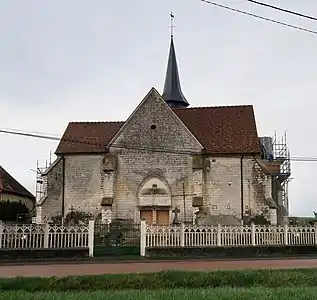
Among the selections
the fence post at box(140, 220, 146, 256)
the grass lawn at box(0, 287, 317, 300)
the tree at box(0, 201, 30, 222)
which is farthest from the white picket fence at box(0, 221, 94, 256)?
the tree at box(0, 201, 30, 222)

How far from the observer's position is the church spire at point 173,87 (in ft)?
168

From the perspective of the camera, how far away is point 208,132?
39.3 meters

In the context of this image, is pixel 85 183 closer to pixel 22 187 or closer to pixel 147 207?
pixel 147 207

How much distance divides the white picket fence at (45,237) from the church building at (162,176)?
37.8ft

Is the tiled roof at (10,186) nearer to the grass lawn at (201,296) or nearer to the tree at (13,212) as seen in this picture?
the tree at (13,212)

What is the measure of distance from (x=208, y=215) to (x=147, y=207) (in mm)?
4332

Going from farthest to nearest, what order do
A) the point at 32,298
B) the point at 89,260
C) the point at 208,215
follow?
the point at 208,215 → the point at 89,260 → the point at 32,298

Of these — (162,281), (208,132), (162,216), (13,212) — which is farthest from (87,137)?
(162,281)

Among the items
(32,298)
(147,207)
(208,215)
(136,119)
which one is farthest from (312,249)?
(32,298)

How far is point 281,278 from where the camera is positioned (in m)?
14.0

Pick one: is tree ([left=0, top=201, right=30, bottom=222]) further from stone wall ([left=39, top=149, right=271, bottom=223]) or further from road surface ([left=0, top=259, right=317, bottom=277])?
road surface ([left=0, top=259, right=317, bottom=277])

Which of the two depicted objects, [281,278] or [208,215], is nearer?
[281,278]

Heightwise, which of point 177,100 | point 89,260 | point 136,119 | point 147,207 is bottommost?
→ point 89,260

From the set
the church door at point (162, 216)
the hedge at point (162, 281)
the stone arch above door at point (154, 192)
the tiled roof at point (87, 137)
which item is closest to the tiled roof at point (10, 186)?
the tiled roof at point (87, 137)
